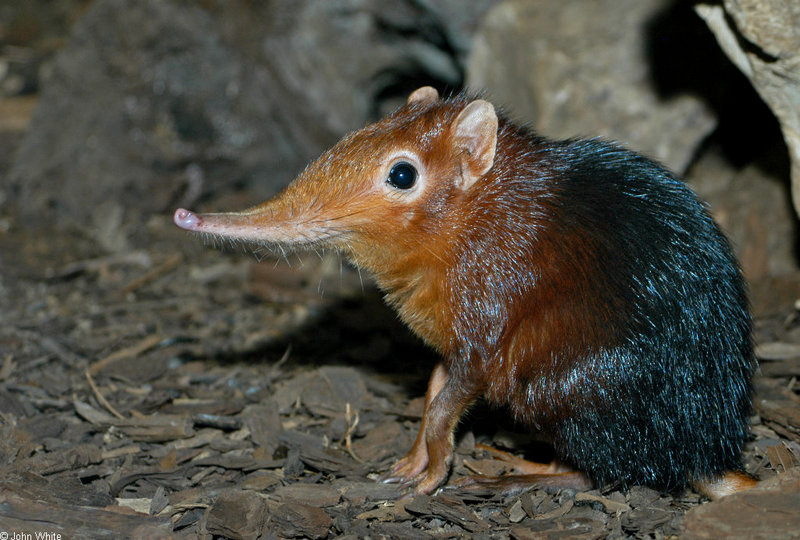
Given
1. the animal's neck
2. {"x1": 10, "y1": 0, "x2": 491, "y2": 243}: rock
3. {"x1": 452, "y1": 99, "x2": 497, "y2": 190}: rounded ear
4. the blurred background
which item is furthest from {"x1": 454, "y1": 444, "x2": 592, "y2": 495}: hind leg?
{"x1": 10, "y1": 0, "x2": 491, "y2": 243}: rock

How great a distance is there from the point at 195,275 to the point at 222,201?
1394mm

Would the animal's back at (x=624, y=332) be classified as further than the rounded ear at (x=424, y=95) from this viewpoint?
No

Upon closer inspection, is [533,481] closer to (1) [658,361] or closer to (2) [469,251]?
(1) [658,361]

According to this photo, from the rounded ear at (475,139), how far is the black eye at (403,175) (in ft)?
0.88

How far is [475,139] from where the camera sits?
14.1ft

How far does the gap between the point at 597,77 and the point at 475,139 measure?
290cm

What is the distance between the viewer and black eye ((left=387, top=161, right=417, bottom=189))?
4293mm

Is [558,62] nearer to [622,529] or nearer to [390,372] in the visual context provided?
[390,372]

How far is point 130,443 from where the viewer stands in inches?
187

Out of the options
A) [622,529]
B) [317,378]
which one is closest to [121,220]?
[317,378]

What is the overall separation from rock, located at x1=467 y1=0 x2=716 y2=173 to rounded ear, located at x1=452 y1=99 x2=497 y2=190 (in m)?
2.56

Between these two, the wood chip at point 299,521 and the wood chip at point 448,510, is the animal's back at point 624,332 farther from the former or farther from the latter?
the wood chip at point 299,521

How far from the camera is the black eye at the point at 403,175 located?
4.29 metres

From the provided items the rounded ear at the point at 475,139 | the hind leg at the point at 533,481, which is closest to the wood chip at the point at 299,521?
the hind leg at the point at 533,481
